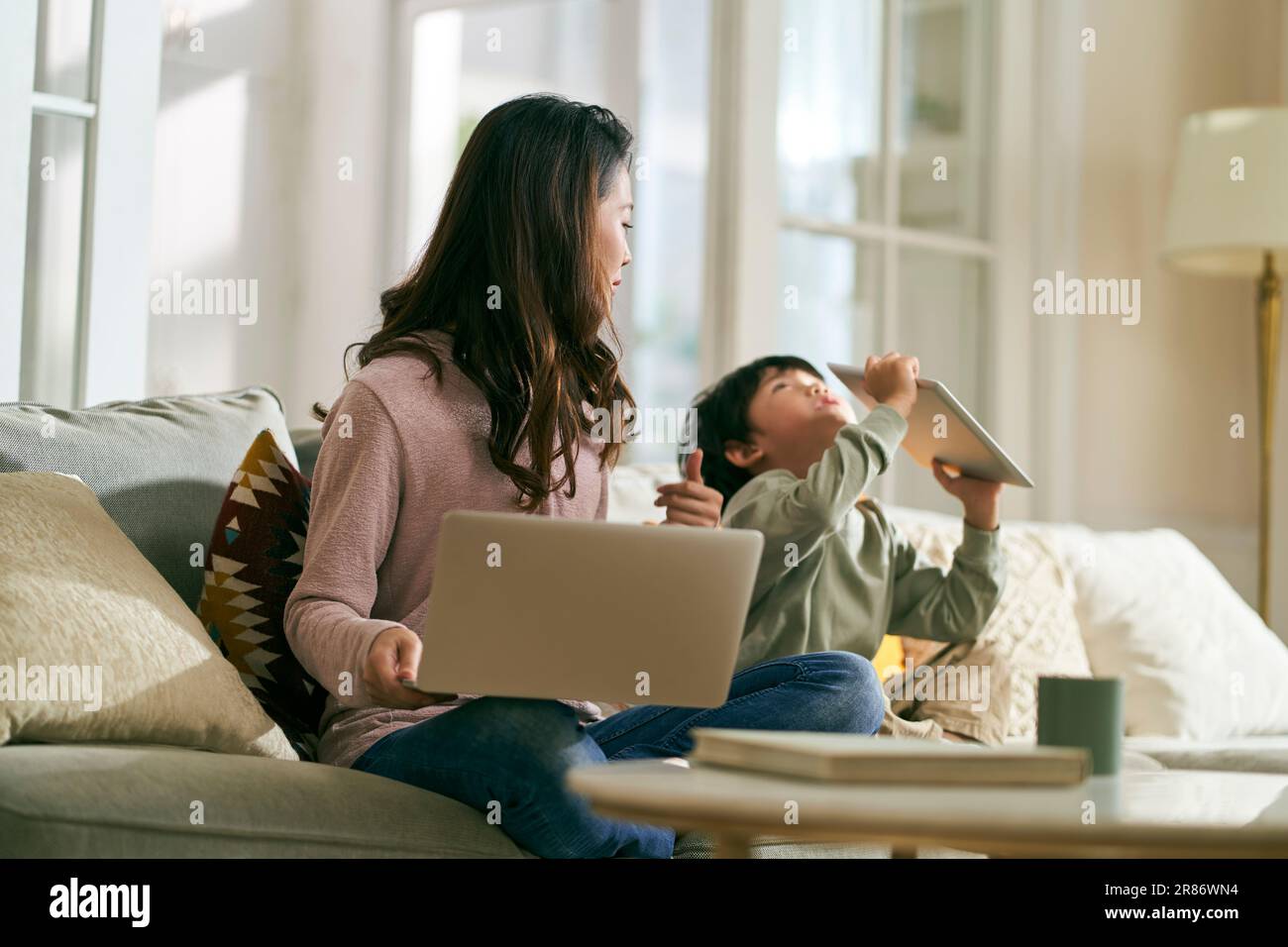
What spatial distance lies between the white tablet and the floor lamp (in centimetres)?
146

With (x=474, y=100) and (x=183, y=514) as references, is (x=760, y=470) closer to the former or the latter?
(x=183, y=514)

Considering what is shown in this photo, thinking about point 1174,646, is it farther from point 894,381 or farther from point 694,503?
point 694,503

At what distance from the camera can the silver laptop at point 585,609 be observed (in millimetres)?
1099

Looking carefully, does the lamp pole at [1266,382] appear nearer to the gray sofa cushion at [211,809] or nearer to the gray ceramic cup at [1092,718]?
the gray ceramic cup at [1092,718]

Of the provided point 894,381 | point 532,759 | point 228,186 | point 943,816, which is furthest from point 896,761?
point 228,186

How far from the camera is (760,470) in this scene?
208 cm

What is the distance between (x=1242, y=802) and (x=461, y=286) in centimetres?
91

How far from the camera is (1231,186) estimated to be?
3.09 m

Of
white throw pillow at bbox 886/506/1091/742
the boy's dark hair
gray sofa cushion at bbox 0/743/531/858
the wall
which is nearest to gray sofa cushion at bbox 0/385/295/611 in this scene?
gray sofa cushion at bbox 0/743/531/858

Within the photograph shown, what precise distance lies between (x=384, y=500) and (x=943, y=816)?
0.72 m

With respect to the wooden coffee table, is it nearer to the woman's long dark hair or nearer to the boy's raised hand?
the woman's long dark hair

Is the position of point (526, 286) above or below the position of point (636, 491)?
above

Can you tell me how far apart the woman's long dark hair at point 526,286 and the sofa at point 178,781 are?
19 cm
